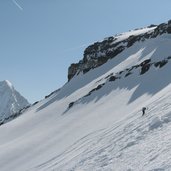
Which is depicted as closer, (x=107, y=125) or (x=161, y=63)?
(x=107, y=125)

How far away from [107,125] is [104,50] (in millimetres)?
58198

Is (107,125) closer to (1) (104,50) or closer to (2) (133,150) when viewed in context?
(2) (133,150)

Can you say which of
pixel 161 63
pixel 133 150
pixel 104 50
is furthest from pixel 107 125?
pixel 104 50

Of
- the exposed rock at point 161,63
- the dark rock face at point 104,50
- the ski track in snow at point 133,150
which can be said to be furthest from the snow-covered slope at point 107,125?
the dark rock face at point 104,50

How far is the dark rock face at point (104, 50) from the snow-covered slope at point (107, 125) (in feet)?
8.41

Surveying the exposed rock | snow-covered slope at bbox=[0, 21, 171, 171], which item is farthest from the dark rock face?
the exposed rock

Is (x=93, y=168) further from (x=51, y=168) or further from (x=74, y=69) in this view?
(x=74, y=69)

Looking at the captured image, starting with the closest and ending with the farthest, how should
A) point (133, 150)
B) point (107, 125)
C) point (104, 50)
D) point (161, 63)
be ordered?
point (133, 150)
point (107, 125)
point (161, 63)
point (104, 50)

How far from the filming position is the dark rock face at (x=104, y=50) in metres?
86.1

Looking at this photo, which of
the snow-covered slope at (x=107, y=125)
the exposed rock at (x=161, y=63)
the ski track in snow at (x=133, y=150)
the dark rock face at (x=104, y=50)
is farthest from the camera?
the dark rock face at (x=104, y=50)

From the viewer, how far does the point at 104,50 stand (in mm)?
98125

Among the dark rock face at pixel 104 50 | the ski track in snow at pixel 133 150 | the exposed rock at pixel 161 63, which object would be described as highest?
→ the dark rock face at pixel 104 50

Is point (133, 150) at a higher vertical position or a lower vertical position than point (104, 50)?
lower

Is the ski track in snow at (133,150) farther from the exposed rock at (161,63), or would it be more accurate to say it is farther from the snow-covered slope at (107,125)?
the exposed rock at (161,63)
